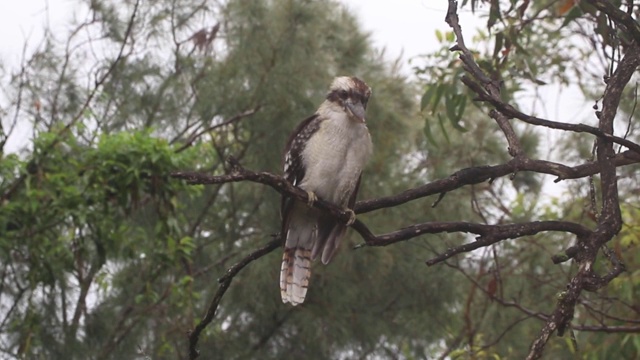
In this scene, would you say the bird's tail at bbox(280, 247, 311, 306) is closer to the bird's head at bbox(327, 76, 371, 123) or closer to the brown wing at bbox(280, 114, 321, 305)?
the brown wing at bbox(280, 114, 321, 305)

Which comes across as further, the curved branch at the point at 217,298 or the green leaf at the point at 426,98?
the green leaf at the point at 426,98

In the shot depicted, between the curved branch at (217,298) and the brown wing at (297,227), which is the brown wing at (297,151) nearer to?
the brown wing at (297,227)

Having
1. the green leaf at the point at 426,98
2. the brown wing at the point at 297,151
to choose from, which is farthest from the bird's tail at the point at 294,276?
the green leaf at the point at 426,98

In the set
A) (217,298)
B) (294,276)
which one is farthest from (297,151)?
(217,298)

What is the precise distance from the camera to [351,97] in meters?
3.16

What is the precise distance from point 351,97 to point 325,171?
240 millimetres

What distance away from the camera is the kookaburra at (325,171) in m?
3.05

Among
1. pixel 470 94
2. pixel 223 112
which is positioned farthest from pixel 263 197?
pixel 470 94

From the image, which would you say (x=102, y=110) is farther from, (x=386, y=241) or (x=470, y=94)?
(x=386, y=241)

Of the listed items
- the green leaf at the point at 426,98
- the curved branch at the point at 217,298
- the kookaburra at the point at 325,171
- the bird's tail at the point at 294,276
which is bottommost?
the curved branch at the point at 217,298

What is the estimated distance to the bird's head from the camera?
10.2 ft

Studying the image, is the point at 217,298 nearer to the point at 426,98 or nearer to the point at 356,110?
the point at 356,110

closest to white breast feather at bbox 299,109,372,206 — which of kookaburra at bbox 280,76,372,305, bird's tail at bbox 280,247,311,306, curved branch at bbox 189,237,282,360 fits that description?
kookaburra at bbox 280,76,372,305

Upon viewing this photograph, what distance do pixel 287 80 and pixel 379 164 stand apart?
0.69 meters
